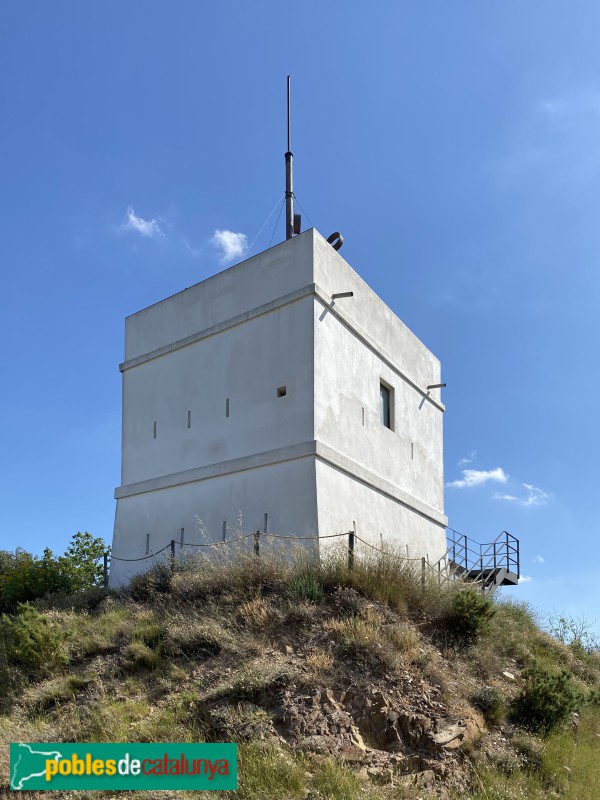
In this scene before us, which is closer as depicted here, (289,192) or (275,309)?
(275,309)

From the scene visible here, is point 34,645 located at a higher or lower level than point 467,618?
lower

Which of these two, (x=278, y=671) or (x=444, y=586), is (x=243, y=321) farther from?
(x=278, y=671)

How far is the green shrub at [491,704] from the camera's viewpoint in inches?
473

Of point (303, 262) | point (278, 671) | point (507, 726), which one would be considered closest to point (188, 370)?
point (303, 262)

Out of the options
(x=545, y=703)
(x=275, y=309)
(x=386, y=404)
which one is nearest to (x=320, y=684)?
(x=545, y=703)

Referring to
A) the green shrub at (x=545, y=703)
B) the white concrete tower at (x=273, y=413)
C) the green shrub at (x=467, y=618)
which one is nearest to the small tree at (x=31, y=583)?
the white concrete tower at (x=273, y=413)

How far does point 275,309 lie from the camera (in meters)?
18.2

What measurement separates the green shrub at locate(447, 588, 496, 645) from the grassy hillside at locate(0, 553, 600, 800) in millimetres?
33

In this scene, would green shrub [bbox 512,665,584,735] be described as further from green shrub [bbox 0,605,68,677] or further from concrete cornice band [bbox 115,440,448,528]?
green shrub [bbox 0,605,68,677]

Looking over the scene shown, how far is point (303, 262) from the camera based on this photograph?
1798cm

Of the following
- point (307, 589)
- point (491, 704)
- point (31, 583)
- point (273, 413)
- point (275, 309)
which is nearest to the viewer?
point (491, 704)

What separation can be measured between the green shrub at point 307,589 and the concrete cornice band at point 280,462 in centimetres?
313

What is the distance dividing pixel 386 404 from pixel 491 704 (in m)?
9.67

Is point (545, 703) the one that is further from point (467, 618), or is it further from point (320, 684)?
point (320, 684)
